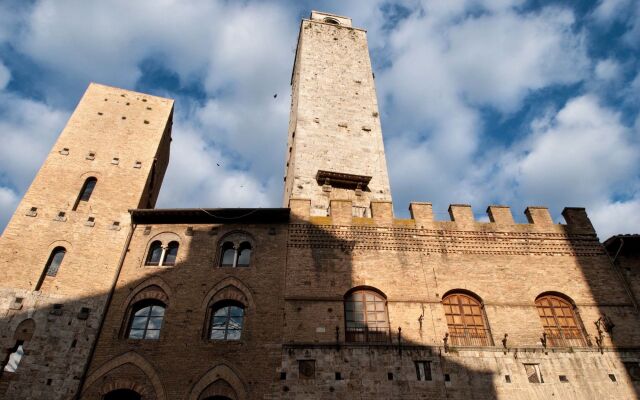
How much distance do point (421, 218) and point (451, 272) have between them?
2.16 m

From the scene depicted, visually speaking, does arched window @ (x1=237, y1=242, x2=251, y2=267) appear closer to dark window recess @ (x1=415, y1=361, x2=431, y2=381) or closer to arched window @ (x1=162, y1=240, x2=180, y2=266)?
arched window @ (x1=162, y1=240, x2=180, y2=266)

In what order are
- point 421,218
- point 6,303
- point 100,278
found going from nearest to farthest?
point 6,303 → point 100,278 → point 421,218

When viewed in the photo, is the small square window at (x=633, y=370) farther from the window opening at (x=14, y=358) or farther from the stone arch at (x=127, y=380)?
the window opening at (x=14, y=358)

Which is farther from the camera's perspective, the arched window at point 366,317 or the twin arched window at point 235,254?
the twin arched window at point 235,254

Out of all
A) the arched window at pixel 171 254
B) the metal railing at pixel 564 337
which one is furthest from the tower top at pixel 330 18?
the metal railing at pixel 564 337

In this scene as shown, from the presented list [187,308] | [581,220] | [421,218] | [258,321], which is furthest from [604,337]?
[187,308]

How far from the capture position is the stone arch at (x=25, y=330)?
37.0 ft

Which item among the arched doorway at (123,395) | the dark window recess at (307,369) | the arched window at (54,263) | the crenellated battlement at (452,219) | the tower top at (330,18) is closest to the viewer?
the arched doorway at (123,395)

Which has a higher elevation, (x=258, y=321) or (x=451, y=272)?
(x=451, y=272)

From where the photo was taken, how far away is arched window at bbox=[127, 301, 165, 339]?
11.9 meters

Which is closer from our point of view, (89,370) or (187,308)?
(89,370)

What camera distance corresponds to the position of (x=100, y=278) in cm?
1254

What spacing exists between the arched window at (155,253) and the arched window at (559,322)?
11842mm

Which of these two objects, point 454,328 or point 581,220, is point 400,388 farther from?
point 581,220
